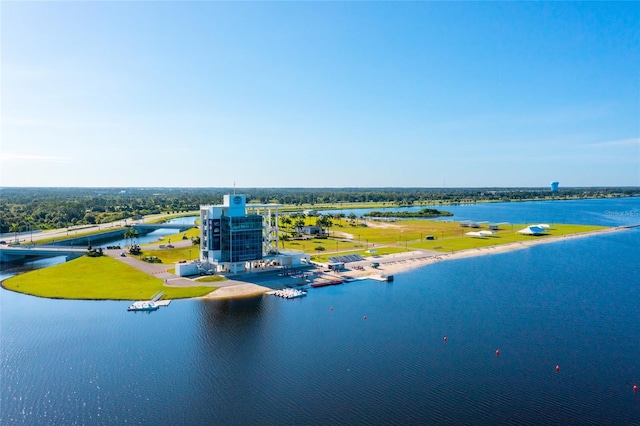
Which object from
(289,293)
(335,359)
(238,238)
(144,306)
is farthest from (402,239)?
(335,359)

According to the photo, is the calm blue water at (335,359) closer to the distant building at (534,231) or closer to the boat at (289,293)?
the boat at (289,293)

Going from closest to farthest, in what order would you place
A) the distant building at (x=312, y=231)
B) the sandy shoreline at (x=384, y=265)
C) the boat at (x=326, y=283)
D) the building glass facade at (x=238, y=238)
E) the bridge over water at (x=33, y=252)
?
the sandy shoreline at (x=384, y=265) → the boat at (x=326, y=283) → the building glass facade at (x=238, y=238) → the bridge over water at (x=33, y=252) → the distant building at (x=312, y=231)

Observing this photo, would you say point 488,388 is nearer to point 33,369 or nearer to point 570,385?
point 570,385

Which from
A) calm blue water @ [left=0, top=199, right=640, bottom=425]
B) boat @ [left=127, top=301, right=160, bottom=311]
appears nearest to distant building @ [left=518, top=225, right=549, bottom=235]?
calm blue water @ [left=0, top=199, right=640, bottom=425]

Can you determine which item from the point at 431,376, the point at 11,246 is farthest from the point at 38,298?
the point at 431,376

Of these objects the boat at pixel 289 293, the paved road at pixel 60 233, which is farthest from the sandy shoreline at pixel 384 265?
the paved road at pixel 60 233

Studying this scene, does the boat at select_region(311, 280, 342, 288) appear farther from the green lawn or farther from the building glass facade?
the green lawn
